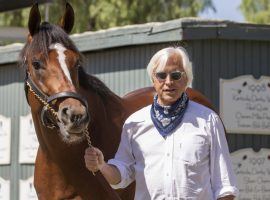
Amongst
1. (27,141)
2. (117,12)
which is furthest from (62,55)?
(117,12)

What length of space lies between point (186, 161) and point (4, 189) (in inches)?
252

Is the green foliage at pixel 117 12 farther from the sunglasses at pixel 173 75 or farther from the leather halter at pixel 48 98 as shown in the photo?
the sunglasses at pixel 173 75

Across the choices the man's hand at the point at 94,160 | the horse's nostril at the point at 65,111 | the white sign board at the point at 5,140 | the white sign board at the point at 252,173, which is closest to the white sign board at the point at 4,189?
the white sign board at the point at 5,140

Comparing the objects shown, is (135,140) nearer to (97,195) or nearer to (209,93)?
(97,195)

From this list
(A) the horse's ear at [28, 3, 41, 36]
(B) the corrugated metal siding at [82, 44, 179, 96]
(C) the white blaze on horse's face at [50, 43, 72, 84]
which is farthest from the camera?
(B) the corrugated metal siding at [82, 44, 179, 96]

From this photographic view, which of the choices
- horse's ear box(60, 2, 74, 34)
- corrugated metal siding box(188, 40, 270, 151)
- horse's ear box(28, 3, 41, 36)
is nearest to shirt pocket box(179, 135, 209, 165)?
horse's ear box(28, 3, 41, 36)

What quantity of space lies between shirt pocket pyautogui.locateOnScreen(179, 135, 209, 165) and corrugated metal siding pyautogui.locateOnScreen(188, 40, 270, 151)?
372 centimetres

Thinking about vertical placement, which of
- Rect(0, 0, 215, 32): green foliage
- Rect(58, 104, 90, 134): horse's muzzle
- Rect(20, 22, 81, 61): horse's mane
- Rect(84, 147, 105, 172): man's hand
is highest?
Rect(0, 0, 215, 32): green foliage

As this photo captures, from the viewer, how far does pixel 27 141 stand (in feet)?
31.7

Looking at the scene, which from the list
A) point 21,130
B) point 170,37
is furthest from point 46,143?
point 21,130

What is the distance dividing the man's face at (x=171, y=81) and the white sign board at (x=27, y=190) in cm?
567

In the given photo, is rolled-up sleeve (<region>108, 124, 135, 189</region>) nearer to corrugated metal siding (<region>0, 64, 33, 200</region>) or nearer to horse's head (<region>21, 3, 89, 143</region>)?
horse's head (<region>21, 3, 89, 143</region>)

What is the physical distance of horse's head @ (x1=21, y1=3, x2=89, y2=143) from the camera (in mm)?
4657

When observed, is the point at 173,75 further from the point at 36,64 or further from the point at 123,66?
the point at 123,66
